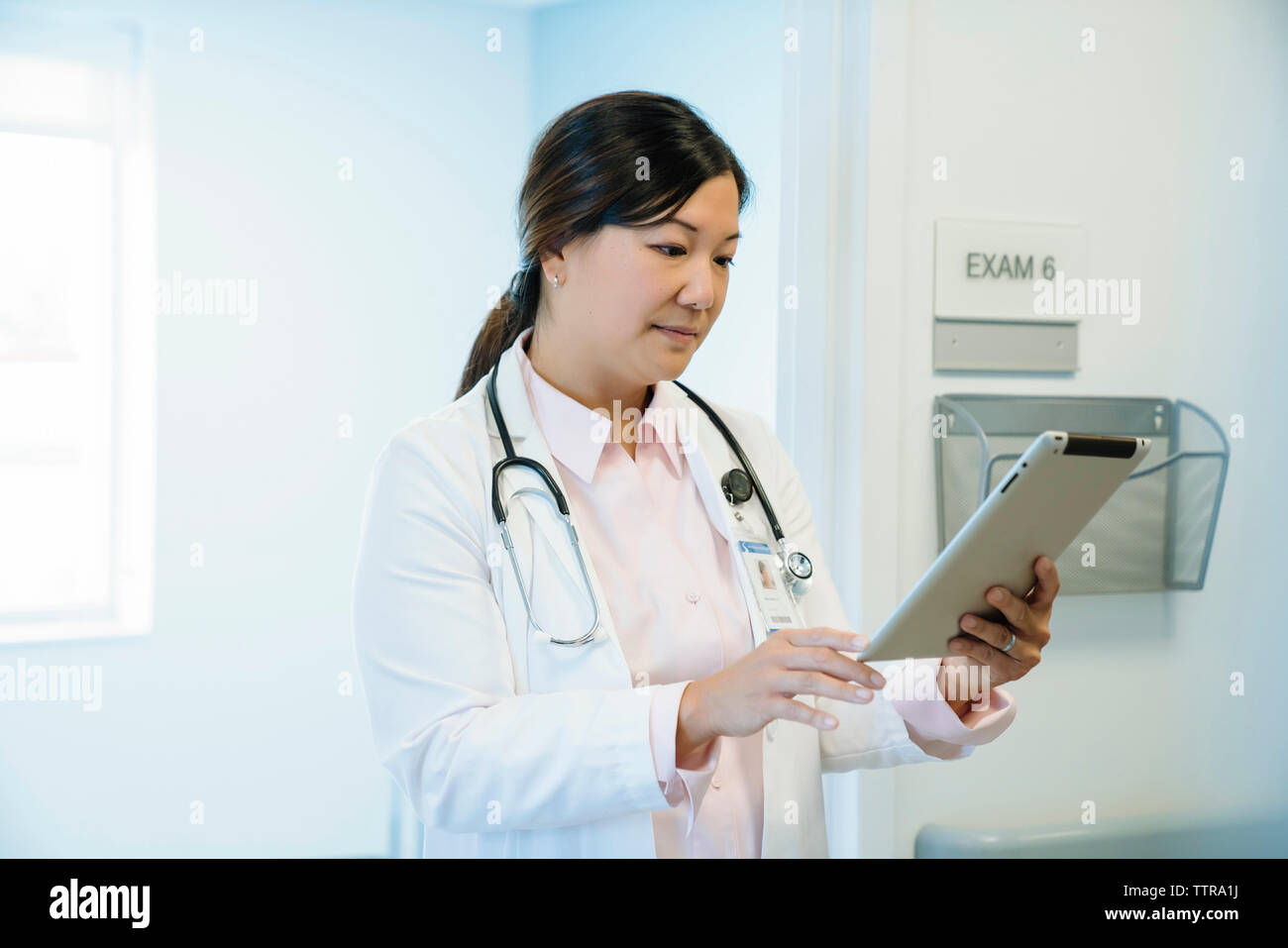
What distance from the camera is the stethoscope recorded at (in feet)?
3.70

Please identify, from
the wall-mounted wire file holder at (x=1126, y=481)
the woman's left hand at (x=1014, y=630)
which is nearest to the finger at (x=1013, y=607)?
the woman's left hand at (x=1014, y=630)

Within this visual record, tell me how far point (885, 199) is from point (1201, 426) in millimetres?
709

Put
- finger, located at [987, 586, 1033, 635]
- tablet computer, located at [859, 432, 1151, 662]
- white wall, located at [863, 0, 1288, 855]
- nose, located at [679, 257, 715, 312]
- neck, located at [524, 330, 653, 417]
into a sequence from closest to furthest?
tablet computer, located at [859, 432, 1151, 662], finger, located at [987, 586, 1033, 635], nose, located at [679, 257, 715, 312], neck, located at [524, 330, 653, 417], white wall, located at [863, 0, 1288, 855]

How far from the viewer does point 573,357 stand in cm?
127

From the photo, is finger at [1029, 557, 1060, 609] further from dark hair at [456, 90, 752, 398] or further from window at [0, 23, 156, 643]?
window at [0, 23, 156, 643]

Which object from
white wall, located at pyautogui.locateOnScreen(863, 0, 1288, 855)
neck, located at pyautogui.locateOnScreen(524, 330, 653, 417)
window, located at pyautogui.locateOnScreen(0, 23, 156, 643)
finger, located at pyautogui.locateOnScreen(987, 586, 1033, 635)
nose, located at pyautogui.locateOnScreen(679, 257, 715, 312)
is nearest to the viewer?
finger, located at pyautogui.locateOnScreen(987, 586, 1033, 635)

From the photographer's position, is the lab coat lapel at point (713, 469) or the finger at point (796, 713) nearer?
the finger at point (796, 713)

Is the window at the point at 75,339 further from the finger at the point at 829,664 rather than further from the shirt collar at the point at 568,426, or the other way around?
→ the finger at the point at 829,664

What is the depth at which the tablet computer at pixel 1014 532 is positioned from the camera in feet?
3.07

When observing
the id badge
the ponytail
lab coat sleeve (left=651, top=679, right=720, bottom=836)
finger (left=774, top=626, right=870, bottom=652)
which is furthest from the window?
finger (left=774, top=626, right=870, bottom=652)

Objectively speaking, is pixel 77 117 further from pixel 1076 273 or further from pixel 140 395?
pixel 1076 273

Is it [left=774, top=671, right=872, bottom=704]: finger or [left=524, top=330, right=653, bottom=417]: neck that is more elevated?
[left=524, top=330, right=653, bottom=417]: neck

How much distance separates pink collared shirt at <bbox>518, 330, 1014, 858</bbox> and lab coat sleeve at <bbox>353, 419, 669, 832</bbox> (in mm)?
105
